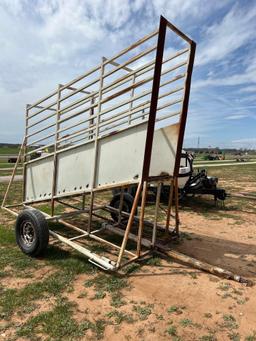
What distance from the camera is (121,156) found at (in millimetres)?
5129

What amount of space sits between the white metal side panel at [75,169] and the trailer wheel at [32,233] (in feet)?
2.95

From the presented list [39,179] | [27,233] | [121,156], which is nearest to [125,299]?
[121,156]

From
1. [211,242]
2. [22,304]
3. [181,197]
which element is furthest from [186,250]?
[181,197]

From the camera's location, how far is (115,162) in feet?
17.1

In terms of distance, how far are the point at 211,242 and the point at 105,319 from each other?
3.68 metres

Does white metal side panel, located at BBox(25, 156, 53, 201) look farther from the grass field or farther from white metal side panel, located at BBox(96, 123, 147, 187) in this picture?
white metal side panel, located at BBox(96, 123, 147, 187)

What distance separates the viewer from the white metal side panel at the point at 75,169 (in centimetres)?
564

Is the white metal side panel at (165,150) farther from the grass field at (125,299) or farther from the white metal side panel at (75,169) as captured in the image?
the grass field at (125,299)

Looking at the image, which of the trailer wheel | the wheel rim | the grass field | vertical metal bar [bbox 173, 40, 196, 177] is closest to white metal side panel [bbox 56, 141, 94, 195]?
the trailer wheel

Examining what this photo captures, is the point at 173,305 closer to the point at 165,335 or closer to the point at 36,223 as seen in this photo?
the point at 165,335

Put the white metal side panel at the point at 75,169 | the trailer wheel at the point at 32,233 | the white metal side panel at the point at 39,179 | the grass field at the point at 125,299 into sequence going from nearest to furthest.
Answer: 1. the grass field at the point at 125,299
2. the trailer wheel at the point at 32,233
3. the white metal side panel at the point at 75,169
4. the white metal side panel at the point at 39,179

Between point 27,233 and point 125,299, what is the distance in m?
2.62

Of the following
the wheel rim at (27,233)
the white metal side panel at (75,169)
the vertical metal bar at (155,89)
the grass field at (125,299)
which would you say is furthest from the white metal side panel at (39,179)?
the vertical metal bar at (155,89)

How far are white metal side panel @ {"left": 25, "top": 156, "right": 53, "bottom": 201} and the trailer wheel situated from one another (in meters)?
1.05
